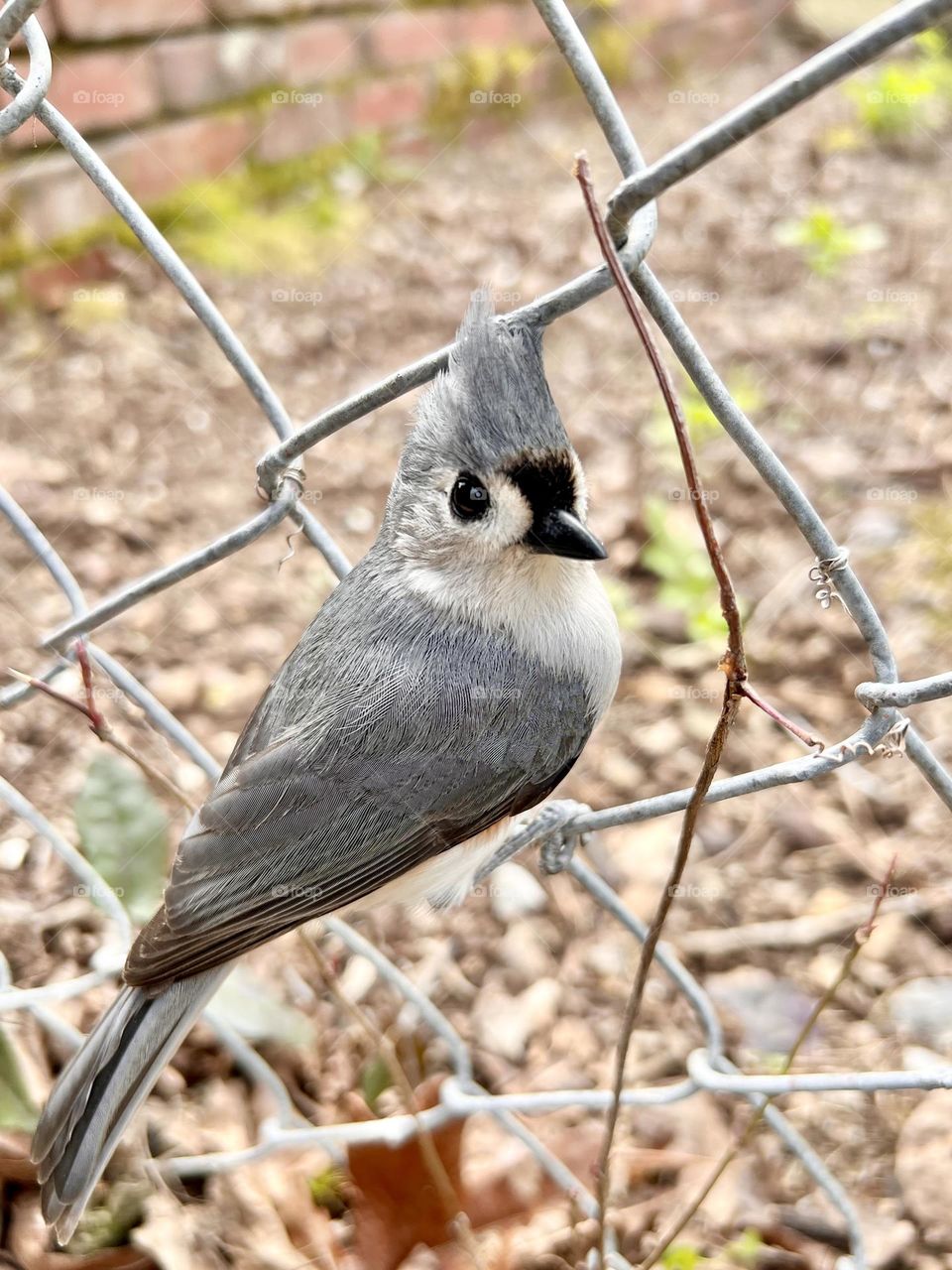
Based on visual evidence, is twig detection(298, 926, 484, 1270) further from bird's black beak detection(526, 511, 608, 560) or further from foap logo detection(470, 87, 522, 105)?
foap logo detection(470, 87, 522, 105)

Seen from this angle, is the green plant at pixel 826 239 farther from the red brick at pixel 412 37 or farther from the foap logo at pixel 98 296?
the foap logo at pixel 98 296

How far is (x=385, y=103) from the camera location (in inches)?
138

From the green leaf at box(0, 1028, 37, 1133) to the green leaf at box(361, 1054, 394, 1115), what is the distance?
42 cm

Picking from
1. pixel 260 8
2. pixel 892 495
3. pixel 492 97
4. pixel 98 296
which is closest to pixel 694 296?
pixel 892 495

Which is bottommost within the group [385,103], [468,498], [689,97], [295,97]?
[468,498]

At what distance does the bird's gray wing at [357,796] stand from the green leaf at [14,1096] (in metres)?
0.29

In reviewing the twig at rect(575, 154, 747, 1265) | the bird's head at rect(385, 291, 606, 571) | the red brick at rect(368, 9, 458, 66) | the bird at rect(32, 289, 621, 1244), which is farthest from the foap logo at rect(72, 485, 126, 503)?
the twig at rect(575, 154, 747, 1265)

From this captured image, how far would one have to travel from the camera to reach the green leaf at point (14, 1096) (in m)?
1.46

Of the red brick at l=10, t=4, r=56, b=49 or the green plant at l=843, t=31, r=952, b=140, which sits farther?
the green plant at l=843, t=31, r=952, b=140

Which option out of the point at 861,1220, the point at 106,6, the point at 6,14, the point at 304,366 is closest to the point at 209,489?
the point at 304,366

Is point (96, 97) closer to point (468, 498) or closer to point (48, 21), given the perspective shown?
point (48, 21)

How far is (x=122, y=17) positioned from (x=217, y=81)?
34 centimetres

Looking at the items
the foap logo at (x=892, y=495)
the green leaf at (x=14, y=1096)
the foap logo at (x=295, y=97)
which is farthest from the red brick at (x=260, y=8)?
the green leaf at (x=14, y=1096)

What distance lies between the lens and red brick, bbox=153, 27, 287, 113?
305 cm
